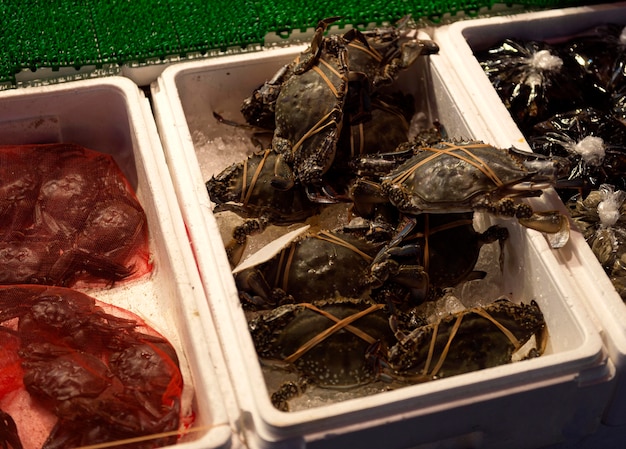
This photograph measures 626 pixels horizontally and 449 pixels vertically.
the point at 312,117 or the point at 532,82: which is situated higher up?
Result: the point at 312,117

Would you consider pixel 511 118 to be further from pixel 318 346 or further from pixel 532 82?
pixel 318 346

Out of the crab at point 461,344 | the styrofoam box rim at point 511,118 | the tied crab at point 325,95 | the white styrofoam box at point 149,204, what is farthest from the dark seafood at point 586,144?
the white styrofoam box at point 149,204

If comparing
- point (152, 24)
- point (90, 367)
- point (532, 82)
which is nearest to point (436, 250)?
point (532, 82)

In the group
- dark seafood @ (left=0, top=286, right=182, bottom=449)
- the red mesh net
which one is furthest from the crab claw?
the red mesh net

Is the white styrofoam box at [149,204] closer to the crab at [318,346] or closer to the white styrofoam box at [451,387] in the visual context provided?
the white styrofoam box at [451,387]

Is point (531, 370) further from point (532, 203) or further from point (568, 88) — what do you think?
point (568, 88)

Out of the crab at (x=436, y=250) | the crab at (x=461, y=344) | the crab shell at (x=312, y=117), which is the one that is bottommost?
the crab at (x=461, y=344)

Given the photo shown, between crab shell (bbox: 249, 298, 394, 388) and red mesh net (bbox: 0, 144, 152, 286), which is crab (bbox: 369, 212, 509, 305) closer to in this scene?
crab shell (bbox: 249, 298, 394, 388)
